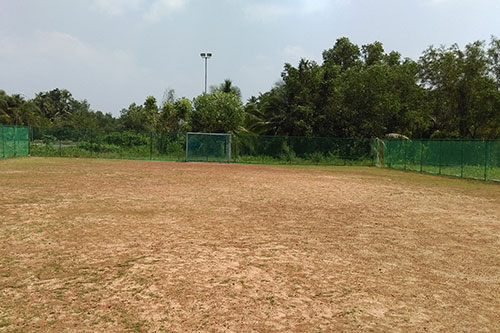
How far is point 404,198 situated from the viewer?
12.9m

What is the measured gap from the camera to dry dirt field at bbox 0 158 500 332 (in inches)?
152

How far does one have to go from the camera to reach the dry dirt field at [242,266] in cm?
387

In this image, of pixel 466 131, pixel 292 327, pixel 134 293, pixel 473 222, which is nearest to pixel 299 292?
pixel 292 327

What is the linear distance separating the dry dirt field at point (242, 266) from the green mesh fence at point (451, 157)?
11113mm

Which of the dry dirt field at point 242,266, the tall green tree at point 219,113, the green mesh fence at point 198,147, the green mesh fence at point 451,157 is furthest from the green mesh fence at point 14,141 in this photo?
the green mesh fence at point 451,157

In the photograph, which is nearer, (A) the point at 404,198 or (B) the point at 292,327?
(B) the point at 292,327

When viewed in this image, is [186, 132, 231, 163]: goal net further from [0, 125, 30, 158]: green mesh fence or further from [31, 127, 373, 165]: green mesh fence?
[0, 125, 30, 158]: green mesh fence

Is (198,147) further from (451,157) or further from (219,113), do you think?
(451,157)

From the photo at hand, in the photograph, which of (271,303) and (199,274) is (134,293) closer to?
(199,274)

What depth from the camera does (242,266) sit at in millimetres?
5461

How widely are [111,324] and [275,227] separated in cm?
474

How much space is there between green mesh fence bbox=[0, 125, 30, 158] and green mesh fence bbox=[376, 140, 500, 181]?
26.6 meters

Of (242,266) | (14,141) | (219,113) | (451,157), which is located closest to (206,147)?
(219,113)

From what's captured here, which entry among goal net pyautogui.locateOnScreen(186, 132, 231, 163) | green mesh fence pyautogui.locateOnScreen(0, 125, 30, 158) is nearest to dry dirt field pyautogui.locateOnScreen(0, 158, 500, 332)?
green mesh fence pyautogui.locateOnScreen(0, 125, 30, 158)
